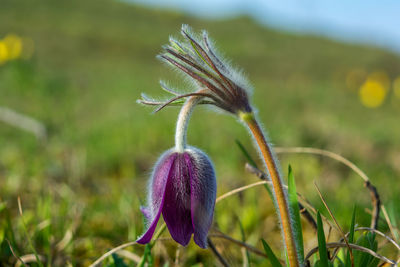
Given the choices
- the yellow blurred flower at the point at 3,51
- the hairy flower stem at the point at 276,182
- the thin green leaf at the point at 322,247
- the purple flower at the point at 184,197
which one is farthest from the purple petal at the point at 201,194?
the yellow blurred flower at the point at 3,51

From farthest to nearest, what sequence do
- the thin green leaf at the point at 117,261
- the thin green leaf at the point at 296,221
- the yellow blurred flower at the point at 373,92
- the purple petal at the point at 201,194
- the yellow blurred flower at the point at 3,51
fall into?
1. the yellow blurred flower at the point at 373,92
2. the yellow blurred flower at the point at 3,51
3. the thin green leaf at the point at 117,261
4. the thin green leaf at the point at 296,221
5. the purple petal at the point at 201,194

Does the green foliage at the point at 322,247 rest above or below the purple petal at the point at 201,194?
below

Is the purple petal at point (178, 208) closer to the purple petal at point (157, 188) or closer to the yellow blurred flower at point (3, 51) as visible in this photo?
the purple petal at point (157, 188)

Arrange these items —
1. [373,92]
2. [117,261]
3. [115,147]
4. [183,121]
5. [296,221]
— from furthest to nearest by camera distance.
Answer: [373,92] < [115,147] < [117,261] < [296,221] < [183,121]

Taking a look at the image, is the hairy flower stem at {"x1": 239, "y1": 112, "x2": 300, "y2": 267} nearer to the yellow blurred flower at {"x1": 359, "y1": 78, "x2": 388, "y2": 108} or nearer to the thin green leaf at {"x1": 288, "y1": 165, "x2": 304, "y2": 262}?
the thin green leaf at {"x1": 288, "y1": 165, "x2": 304, "y2": 262}

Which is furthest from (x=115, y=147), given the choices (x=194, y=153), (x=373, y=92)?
(x=373, y=92)

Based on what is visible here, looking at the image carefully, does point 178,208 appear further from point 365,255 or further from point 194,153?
point 365,255
